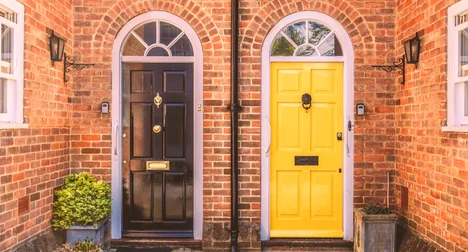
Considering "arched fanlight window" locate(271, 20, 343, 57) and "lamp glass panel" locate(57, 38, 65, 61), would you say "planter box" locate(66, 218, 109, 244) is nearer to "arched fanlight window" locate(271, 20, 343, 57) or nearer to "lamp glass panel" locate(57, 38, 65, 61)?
"lamp glass panel" locate(57, 38, 65, 61)

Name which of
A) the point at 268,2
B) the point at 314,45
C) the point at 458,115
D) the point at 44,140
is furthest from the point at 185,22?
the point at 458,115

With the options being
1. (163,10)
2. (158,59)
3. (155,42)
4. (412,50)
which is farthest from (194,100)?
(412,50)

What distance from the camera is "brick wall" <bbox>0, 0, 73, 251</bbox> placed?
4.23 meters

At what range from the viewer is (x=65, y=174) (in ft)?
17.9

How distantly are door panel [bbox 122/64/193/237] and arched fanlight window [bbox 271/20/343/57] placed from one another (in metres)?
1.22

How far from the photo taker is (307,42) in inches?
222

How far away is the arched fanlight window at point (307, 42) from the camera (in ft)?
18.5

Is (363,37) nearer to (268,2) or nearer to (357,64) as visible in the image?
(357,64)

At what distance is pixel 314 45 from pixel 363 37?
63cm

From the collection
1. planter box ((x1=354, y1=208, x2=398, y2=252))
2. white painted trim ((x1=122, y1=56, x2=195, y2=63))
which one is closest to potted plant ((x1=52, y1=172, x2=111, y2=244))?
white painted trim ((x1=122, y1=56, x2=195, y2=63))

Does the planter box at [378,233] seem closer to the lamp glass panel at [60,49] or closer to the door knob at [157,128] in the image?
the door knob at [157,128]

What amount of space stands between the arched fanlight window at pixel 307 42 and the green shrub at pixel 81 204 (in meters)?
2.80

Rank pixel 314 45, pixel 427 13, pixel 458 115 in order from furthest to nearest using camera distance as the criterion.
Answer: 1. pixel 314 45
2. pixel 427 13
3. pixel 458 115

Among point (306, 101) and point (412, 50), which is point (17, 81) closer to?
point (306, 101)
